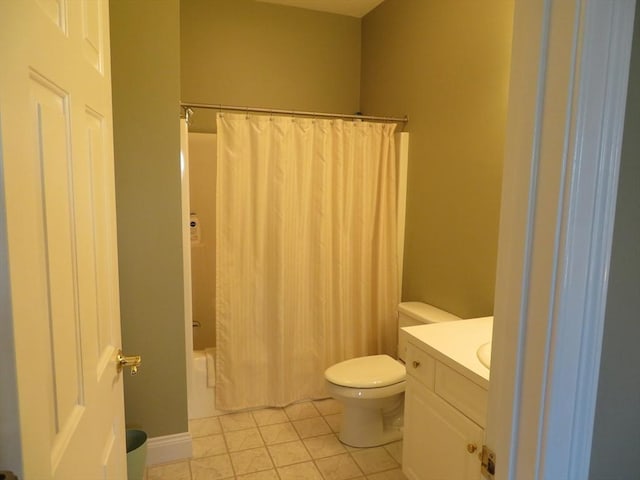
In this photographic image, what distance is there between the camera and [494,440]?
782 millimetres

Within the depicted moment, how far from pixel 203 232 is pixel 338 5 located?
6.27ft

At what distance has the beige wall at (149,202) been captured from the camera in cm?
193

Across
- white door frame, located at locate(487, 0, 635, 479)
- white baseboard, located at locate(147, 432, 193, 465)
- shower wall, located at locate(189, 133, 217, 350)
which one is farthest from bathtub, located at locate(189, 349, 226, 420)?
white door frame, located at locate(487, 0, 635, 479)

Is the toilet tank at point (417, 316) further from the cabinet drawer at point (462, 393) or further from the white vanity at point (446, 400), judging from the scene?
the cabinet drawer at point (462, 393)

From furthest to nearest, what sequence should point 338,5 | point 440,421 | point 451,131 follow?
point 338,5, point 451,131, point 440,421

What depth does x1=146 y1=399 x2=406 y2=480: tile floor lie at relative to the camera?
2.11 meters

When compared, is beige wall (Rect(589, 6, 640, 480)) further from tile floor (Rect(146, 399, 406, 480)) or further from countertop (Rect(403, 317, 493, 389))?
tile floor (Rect(146, 399, 406, 480))

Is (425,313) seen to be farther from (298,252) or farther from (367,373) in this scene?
(298,252)

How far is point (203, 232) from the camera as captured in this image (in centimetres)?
320

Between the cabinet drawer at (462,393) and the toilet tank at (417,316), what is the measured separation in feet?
2.33

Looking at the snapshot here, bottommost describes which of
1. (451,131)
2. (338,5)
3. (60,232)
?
(60,232)

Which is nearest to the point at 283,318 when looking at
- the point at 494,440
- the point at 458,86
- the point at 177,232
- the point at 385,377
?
the point at 385,377

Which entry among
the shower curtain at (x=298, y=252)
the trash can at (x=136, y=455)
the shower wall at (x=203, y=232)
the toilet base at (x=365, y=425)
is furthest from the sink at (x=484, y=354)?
the shower wall at (x=203, y=232)

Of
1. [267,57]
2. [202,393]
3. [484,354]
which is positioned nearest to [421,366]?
[484,354]
